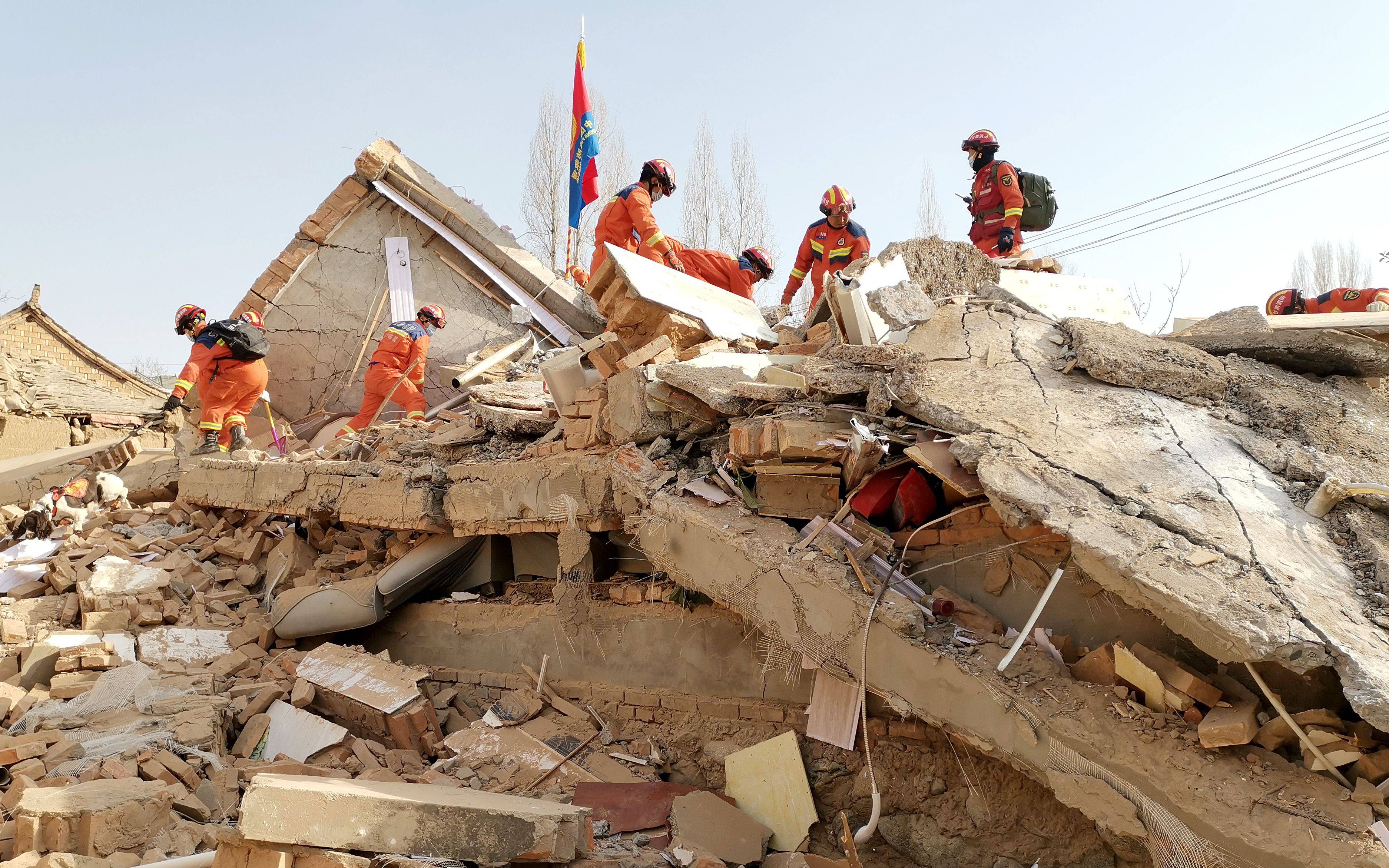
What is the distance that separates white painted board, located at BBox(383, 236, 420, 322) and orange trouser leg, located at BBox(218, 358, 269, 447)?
1.93m

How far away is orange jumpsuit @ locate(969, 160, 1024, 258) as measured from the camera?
784cm

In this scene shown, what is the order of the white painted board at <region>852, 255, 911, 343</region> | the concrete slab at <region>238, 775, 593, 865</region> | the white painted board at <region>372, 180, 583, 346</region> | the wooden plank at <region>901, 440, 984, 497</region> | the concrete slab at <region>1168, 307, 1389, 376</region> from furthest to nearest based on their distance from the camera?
1. the white painted board at <region>372, 180, 583, 346</region>
2. the white painted board at <region>852, 255, 911, 343</region>
3. the concrete slab at <region>1168, 307, 1389, 376</region>
4. the wooden plank at <region>901, 440, 984, 497</region>
5. the concrete slab at <region>238, 775, 593, 865</region>

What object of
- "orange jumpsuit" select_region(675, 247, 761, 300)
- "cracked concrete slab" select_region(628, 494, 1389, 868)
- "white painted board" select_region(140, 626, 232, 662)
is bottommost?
"white painted board" select_region(140, 626, 232, 662)

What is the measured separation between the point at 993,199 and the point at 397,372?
19.7 ft

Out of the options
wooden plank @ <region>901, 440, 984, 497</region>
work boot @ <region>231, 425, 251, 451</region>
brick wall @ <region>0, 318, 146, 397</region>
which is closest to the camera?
wooden plank @ <region>901, 440, 984, 497</region>

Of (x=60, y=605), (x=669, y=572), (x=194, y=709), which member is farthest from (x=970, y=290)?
(x=60, y=605)

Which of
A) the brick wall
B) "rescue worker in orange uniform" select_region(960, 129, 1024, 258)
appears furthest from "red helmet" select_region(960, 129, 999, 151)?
the brick wall

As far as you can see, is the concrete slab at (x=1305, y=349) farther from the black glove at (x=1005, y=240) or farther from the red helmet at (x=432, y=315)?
the red helmet at (x=432, y=315)

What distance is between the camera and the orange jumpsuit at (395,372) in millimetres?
8656

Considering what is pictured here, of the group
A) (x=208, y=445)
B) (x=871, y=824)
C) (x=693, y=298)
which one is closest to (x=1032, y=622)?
(x=871, y=824)

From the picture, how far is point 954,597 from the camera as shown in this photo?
11.8 ft

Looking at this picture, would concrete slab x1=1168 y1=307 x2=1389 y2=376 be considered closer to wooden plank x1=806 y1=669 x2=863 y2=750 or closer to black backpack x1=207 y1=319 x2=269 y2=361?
wooden plank x1=806 y1=669 x2=863 y2=750

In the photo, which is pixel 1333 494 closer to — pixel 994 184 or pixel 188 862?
pixel 188 862

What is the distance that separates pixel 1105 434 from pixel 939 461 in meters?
0.75
